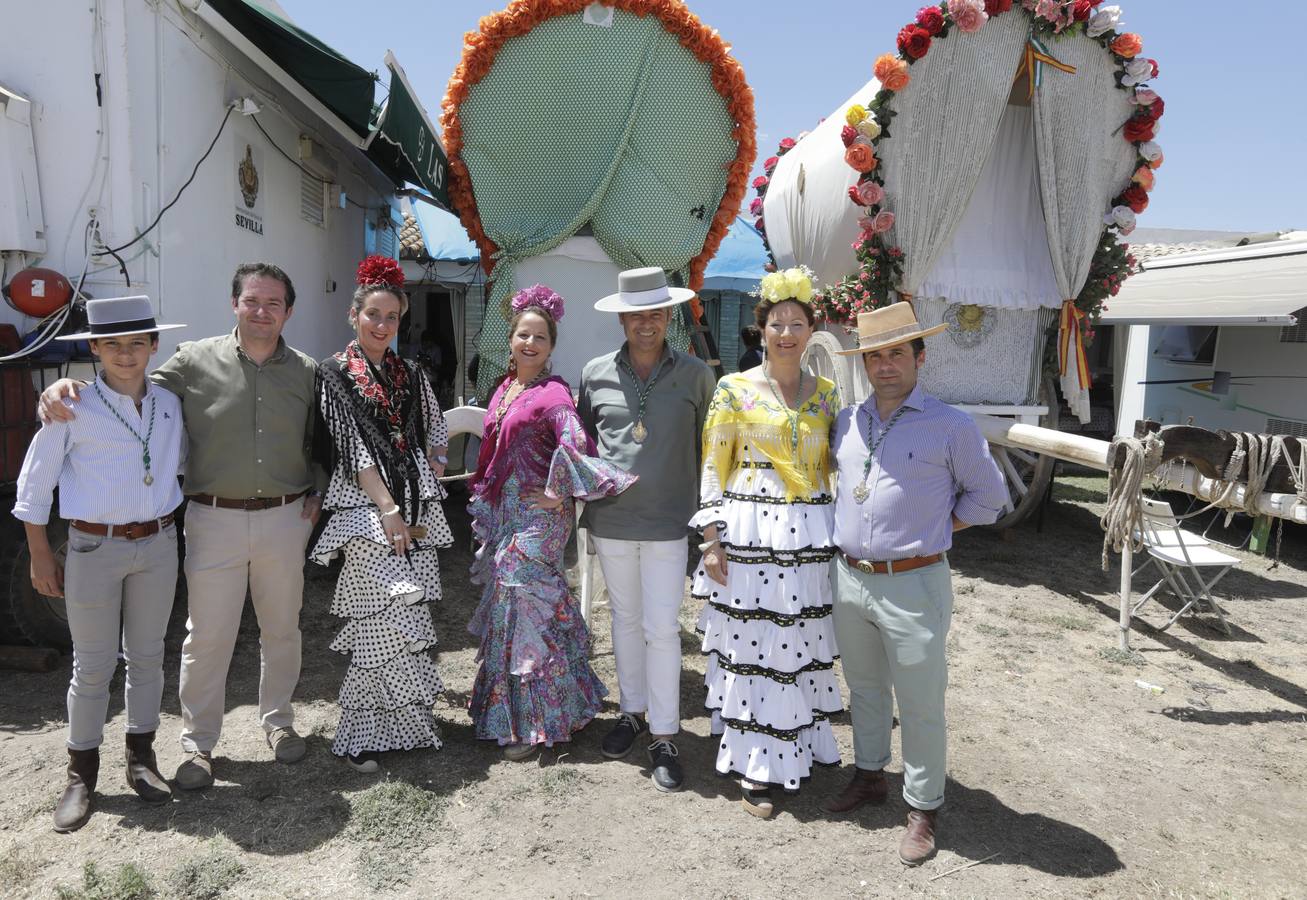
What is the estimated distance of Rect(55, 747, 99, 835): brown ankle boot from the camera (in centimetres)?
257

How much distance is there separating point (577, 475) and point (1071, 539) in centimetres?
602

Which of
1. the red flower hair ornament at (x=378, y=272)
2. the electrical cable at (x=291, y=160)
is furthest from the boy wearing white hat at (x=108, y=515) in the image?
the electrical cable at (x=291, y=160)

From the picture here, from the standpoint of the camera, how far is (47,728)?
3213mm

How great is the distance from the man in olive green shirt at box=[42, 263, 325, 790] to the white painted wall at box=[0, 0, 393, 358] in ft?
5.55

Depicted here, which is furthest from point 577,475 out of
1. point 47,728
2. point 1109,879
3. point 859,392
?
point 859,392

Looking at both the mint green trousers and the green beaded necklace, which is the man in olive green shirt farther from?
the mint green trousers

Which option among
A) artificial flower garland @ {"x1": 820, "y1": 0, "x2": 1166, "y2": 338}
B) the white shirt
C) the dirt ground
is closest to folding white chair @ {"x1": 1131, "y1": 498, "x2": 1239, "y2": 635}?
the dirt ground

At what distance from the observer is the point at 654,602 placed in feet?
9.81

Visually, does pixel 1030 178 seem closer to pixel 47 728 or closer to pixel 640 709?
pixel 640 709

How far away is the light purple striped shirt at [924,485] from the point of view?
8.08 ft

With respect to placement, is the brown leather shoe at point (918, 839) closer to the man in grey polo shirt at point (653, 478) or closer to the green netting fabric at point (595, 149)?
the man in grey polo shirt at point (653, 478)

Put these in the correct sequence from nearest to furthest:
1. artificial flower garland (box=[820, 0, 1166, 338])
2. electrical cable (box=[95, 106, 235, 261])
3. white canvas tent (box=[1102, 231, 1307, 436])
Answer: electrical cable (box=[95, 106, 235, 261]) → artificial flower garland (box=[820, 0, 1166, 338]) → white canvas tent (box=[1102, 231, 1307, 436])

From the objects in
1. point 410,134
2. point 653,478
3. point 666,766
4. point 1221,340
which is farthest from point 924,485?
point 1221,340

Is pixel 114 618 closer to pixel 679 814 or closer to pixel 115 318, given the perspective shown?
pixel 115 318
